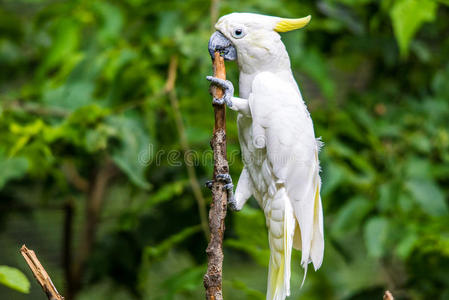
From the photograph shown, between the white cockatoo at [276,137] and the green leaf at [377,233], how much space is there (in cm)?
39

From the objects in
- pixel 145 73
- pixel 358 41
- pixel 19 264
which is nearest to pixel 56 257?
pixel 19 264

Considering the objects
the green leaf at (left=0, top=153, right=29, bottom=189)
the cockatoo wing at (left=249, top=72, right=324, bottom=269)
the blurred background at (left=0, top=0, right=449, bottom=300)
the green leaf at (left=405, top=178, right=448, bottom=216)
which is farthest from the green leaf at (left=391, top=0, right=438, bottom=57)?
the green leaf at (left=0, top=153, right=29, bottom=189)

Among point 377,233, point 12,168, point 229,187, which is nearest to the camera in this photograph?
point 229,187

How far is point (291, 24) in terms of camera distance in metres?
0.70

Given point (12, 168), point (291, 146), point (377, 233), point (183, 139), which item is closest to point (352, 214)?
point (377, 233)

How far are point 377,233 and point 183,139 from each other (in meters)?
0.45

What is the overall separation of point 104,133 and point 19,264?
0.78 m

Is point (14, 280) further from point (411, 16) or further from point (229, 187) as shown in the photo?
point (411, 16)

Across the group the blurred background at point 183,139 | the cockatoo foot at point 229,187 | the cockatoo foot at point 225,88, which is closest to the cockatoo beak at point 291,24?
the cockatoo foot at point 225,88

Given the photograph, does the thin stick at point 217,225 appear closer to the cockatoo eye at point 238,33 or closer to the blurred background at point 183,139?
the cockatoo eye at point 238,33

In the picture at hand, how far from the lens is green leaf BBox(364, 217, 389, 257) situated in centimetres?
107

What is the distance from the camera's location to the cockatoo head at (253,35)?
27.5 inches

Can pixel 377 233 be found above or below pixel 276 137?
below

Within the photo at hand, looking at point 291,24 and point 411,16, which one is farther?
point 411,16
